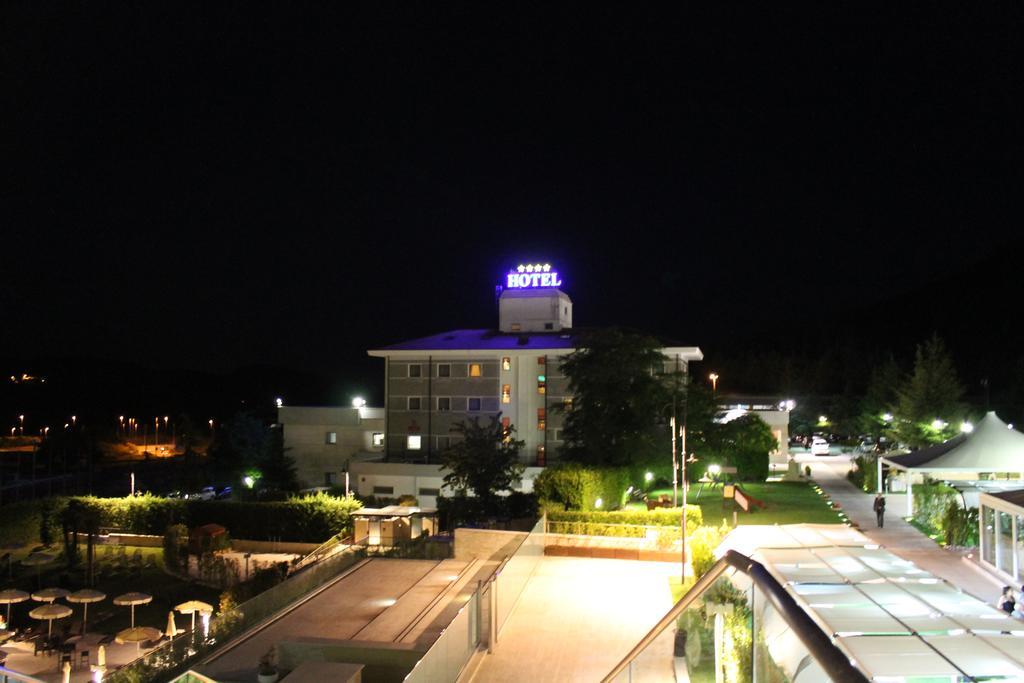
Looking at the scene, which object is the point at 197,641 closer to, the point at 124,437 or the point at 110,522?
the point at 110,522

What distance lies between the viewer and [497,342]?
4794 cm

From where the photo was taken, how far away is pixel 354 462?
44.9 metres

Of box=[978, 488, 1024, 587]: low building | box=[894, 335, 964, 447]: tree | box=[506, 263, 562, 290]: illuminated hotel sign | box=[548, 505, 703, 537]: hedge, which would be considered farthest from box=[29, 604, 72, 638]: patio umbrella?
box=[894, 335, 964, 447]: tree

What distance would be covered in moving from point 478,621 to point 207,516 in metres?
26.5

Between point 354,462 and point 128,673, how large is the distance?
34728 millimetres

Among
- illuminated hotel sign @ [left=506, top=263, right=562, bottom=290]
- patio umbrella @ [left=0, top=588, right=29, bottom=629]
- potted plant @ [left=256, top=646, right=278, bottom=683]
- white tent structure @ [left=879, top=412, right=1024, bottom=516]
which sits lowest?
patio umbrella @ [left=0, top=588, right=29, bottom=629]

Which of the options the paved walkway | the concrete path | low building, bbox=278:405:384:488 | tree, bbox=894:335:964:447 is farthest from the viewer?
low building, bbox=278:405:384:488

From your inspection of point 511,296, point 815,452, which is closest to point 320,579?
point 511,296

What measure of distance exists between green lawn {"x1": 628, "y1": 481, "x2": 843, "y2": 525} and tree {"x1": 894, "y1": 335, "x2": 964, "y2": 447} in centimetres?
891

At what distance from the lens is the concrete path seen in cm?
1397

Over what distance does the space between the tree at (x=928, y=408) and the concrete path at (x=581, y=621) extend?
86.9 feet

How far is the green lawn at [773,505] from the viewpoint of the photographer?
28.9 meters

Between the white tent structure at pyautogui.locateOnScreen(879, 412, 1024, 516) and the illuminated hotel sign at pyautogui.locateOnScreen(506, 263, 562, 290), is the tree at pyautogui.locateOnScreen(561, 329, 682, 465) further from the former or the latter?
the illuminated hotel sign at pyautogui.locateOnScreen(506, 263, 562, 290)

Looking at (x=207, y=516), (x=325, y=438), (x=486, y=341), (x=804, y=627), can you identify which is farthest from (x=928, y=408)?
(x=804, y=627)
